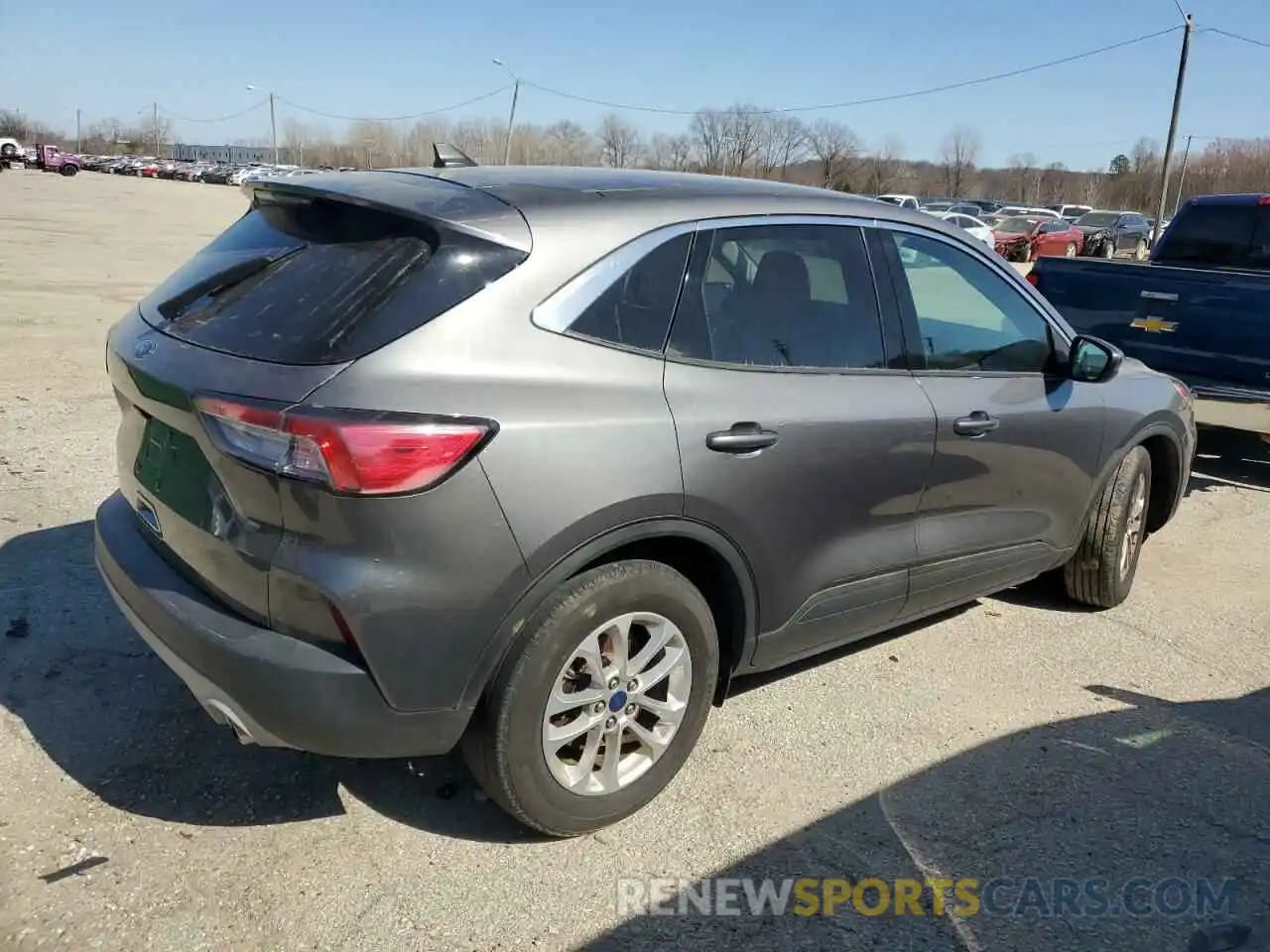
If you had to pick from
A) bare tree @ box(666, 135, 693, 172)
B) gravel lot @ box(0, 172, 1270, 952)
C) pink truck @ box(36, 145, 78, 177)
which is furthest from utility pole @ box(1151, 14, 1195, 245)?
pink truck @ box(36, 145, 78, 177)

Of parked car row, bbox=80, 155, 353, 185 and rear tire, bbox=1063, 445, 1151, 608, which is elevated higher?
parked car row, bbox=80, 155, 353, 185

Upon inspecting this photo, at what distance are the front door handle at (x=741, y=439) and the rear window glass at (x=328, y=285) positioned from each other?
74 cm

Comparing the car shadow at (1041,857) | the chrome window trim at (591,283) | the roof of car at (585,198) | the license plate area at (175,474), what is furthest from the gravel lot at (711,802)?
the roof of car at (585,198)

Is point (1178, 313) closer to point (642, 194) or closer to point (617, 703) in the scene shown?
point (642, 194)

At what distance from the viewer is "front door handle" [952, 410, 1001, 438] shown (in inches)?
142

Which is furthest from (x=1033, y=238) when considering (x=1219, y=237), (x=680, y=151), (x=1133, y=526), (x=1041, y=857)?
(x=680, y=151)

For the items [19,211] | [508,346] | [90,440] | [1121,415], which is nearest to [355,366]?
[508,346]

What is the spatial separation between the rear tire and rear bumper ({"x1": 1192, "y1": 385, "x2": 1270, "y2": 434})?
176 cm

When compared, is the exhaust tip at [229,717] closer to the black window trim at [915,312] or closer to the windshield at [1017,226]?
the black window trim at [915,312]

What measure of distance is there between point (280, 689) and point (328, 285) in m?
1.03

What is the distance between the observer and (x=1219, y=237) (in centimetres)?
855

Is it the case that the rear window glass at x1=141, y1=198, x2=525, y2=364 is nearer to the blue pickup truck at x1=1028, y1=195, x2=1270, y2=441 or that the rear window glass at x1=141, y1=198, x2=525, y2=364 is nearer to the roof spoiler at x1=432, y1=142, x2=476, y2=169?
the roof spoiler at x1=432, y1=142, x2=476, y2=169

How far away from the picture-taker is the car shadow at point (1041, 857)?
2598 mm

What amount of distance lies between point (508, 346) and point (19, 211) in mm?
34509
